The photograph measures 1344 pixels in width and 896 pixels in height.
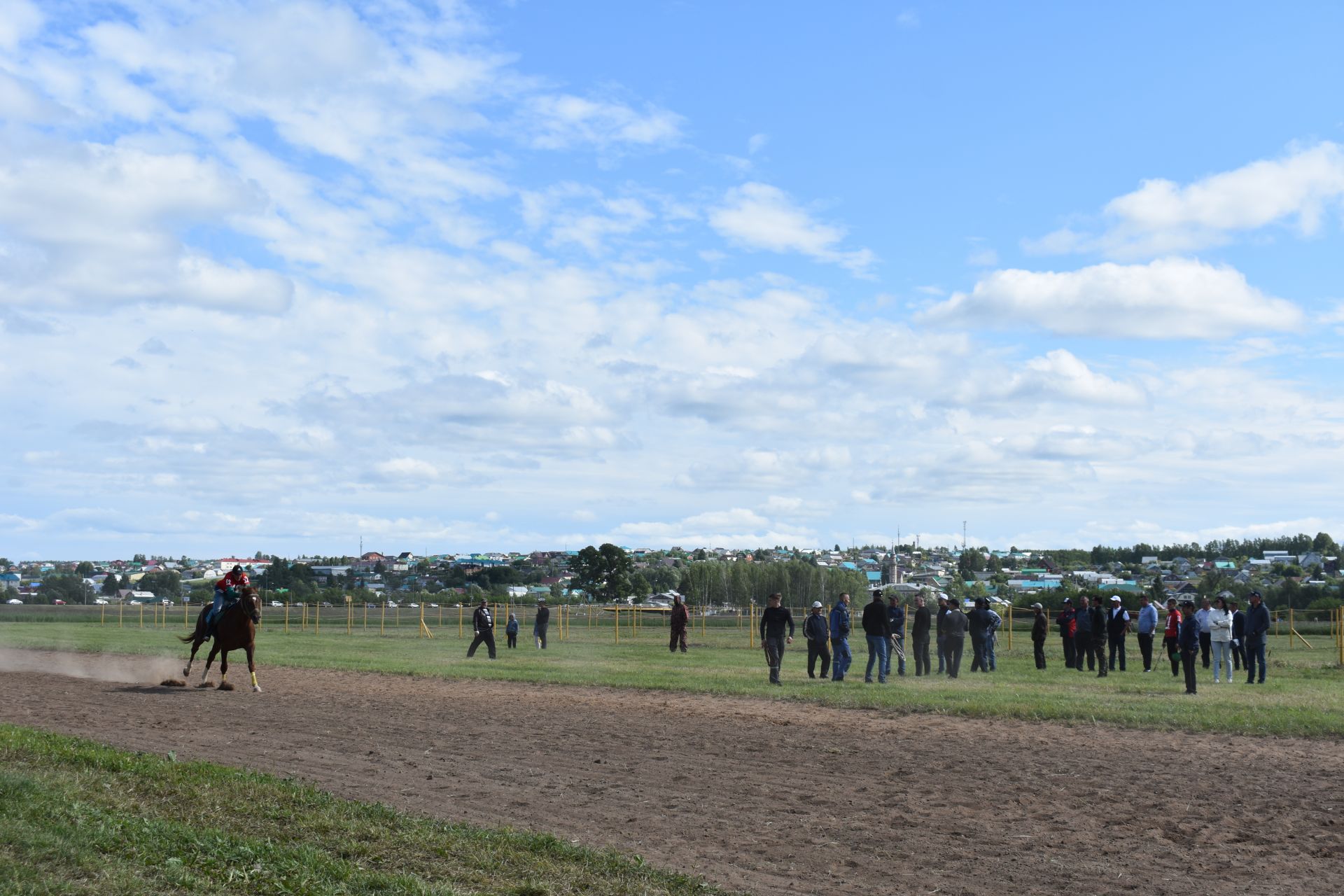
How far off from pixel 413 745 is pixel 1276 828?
859 cm

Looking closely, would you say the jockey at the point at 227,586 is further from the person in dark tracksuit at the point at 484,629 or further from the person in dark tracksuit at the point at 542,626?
the person in dark tracksuit at the point at 542,626

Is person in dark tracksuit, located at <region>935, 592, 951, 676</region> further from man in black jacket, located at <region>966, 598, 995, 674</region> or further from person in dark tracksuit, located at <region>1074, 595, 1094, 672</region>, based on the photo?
person in dark tracksuit, located at <region>1074, 595, 1094, 672</region>

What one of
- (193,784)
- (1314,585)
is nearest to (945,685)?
(193,784)

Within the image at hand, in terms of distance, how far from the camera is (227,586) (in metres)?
19.4

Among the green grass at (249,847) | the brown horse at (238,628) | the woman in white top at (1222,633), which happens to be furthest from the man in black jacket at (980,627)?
the green grass at (249,847)

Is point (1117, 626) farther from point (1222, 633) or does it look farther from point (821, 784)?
point (821, 784)

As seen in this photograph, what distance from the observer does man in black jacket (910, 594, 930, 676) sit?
1003 inches

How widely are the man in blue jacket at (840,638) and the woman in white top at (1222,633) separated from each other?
6.92 meters

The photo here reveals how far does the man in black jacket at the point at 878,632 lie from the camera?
22.4 m

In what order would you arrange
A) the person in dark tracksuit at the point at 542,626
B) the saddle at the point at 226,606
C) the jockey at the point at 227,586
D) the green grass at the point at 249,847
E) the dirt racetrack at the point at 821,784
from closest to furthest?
1. the green grass at the point at 249,847
2. the dirt racetrack at the point at 821,784
3. the jockey at the point at 227,586
4. the saddle at the point at 226,606
5. the person in dark tracksuit at the point at 542,626

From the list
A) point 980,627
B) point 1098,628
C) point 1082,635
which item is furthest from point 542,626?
point 1098,628

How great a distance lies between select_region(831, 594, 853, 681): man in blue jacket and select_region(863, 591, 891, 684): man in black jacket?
378mm

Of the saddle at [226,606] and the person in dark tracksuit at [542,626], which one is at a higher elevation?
the saddle at [226,606]

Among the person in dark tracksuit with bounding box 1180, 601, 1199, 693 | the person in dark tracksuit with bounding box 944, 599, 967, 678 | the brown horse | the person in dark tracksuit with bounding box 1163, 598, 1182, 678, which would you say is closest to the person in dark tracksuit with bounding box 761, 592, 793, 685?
the person in dark tracksuit with bounding box 944, 599, 967, 678
